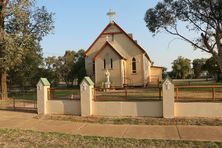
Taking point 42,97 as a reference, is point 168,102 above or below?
below

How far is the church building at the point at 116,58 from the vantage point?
3816 cm

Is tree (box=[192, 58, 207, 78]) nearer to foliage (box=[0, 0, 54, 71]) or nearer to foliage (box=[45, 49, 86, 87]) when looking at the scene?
foliage (box=[45, 49, 86, 87])

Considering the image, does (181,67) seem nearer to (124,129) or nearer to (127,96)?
(127,96)

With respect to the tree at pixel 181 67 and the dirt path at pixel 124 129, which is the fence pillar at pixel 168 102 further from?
the tree at pixel 181 67

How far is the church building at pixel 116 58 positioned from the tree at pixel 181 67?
5957cm

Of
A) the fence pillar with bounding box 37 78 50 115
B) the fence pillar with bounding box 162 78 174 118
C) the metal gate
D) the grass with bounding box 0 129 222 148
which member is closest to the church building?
the metal gate

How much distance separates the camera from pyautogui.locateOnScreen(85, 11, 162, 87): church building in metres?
38.2

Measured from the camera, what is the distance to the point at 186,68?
326 ft

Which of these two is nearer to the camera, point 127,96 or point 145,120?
point 145,120

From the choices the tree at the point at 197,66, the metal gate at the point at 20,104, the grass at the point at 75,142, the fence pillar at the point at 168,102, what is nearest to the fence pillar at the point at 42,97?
the metal gate at the point at 20,104

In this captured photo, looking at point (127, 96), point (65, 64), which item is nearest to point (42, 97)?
point (127, 96)

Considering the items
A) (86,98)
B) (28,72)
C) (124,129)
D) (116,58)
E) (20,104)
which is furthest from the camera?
(28,72)

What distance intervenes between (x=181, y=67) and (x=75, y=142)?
91.6 meters

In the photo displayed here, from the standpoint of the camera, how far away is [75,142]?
1037 centimetres
